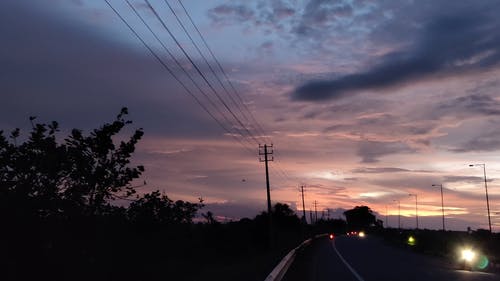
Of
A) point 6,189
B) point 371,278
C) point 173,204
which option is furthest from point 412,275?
point 6,189

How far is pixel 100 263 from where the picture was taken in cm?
1773

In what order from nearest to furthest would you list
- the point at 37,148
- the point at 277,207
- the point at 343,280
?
the point at 37,148
the point at 343,280
the point at 277,207

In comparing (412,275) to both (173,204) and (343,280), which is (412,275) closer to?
(343,280)

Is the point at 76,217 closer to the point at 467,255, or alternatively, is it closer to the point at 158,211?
the point at 158,211

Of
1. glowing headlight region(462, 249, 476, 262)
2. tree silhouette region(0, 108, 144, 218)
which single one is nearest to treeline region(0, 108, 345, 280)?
tree silhouette region(0, 108, 144, 218)

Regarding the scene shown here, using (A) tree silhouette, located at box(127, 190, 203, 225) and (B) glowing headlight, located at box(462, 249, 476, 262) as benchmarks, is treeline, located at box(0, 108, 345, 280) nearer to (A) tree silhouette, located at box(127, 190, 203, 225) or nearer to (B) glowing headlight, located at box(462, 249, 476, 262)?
(A) tree silhouette, located at box(127, 190, 203, 225)

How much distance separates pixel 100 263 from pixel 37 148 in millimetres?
3697

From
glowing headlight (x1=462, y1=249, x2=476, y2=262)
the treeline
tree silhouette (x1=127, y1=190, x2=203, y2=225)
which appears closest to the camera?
the treeline

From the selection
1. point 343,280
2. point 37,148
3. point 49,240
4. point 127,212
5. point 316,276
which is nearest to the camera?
point 49,240

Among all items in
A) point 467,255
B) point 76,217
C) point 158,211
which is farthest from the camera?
point 467,255

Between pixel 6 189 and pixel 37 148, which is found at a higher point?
pixel 37 148

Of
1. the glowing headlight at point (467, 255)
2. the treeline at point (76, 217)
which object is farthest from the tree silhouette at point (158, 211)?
the glowing headlight at point (467, 255)

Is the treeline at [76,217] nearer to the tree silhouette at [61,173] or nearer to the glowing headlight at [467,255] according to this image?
the tree silhouette at [61,173]

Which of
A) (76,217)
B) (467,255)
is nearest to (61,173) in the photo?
(76,217)
